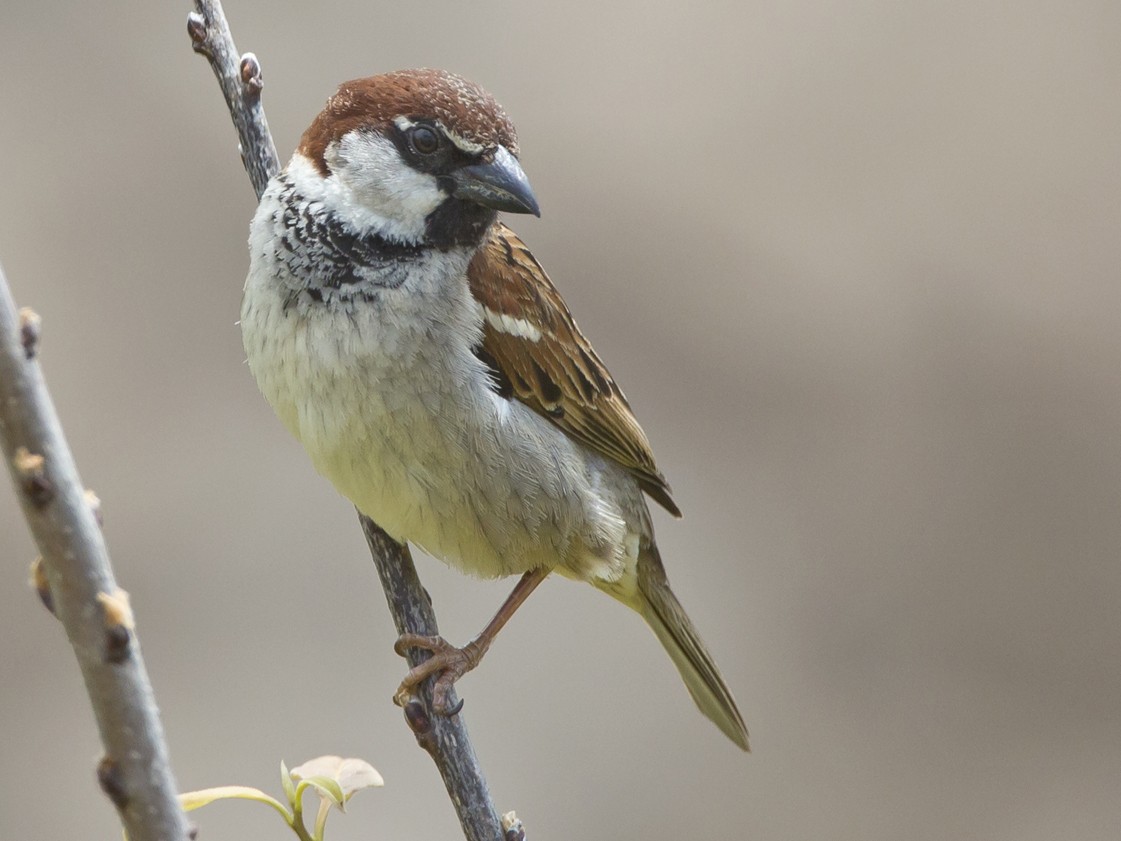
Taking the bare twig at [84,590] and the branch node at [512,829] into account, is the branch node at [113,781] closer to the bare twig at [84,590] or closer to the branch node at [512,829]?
the bare twig at [84,590]

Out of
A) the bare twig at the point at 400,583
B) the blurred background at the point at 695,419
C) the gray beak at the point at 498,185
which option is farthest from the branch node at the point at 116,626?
the blurred background at the point at 695,419

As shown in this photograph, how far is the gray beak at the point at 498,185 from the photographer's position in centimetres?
182

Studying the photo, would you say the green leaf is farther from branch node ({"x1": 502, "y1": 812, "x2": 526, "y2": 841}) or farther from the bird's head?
the bird's head

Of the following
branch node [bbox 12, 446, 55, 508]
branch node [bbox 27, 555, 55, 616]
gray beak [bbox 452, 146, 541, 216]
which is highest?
gray beak [bbox 452, 146, 541, 216]

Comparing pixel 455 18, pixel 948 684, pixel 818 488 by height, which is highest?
pixel 455 18

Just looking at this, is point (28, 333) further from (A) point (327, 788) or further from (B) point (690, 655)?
(B) point (690, 655)

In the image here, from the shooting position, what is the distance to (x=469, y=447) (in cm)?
198

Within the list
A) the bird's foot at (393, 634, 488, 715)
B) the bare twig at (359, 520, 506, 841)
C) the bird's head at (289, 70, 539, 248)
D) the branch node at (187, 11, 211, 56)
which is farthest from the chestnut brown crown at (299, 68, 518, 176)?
the bird's foot at (393, 634, 488, 715)

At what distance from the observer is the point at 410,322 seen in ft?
6.26

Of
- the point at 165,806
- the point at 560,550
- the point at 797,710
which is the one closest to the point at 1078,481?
the point at 797,710

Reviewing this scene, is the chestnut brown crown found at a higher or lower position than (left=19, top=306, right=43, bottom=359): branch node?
higher

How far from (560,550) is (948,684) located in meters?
A: 2.35

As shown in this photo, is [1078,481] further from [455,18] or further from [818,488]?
[455,18]

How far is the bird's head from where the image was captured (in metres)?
1.83
